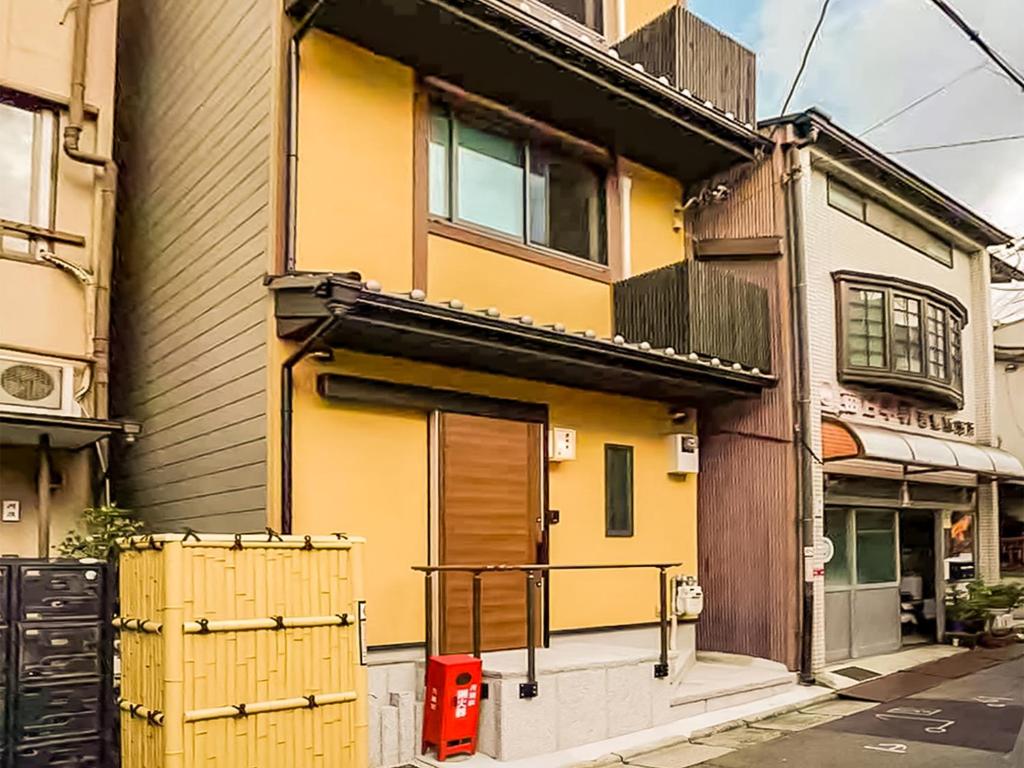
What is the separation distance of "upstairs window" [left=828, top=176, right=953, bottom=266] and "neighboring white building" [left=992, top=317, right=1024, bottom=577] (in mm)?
4286

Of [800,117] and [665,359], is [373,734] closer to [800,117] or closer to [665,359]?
[665,359]

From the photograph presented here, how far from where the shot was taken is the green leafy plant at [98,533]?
8.86m

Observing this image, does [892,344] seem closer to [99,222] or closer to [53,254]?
[99,222]

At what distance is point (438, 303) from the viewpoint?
26.2 feet

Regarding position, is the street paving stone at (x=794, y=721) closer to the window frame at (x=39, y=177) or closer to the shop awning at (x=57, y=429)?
the shop awning at (x=57, y=429)

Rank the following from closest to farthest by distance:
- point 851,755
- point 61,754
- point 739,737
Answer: point 61,754, point 851,755, point 739,737

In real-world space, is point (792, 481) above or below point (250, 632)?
above

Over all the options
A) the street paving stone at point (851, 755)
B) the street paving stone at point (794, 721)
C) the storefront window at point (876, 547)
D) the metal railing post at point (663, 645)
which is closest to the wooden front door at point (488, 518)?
the metal railing post at point (663, 645)

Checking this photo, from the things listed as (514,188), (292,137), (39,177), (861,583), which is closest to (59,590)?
(292,137)

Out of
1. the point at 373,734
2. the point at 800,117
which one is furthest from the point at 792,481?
the point at 373,734

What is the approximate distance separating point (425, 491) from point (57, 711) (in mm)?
3228

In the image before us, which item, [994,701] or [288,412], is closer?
[288,412]

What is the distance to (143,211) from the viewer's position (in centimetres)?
1106

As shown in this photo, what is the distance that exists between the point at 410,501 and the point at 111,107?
5.40m
